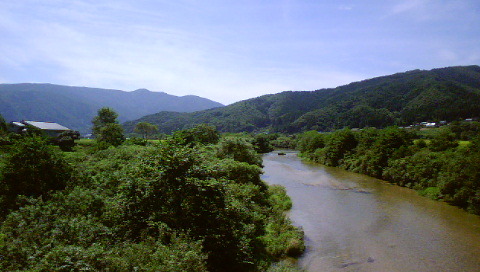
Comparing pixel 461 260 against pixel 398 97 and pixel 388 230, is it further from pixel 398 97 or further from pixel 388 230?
pixel 398 97

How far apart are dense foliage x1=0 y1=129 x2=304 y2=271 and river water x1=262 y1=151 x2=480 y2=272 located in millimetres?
3044

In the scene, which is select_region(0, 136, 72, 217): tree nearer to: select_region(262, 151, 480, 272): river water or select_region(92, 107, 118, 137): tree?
select_region(262, 151, 480, 272): river water

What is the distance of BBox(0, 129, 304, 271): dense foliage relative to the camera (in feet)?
26.4

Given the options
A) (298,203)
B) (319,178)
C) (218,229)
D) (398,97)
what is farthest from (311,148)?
(398,97)

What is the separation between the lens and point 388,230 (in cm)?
2092

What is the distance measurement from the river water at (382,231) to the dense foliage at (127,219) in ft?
9.99

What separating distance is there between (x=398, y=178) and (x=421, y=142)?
7.29m

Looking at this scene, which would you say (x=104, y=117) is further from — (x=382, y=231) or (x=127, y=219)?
(x=382, y=231)

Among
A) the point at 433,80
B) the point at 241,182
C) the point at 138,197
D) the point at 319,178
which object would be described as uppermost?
the point at 433,80

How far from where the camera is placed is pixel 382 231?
20688 millimetres

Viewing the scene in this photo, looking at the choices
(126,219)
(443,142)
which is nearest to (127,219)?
(126,219)

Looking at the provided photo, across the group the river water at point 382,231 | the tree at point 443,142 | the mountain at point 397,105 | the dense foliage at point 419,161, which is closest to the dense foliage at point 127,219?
the river water at point 382,231

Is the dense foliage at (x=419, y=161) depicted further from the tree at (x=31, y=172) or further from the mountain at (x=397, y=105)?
the mountain at (x=397, y=105)

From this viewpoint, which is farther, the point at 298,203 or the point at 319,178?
the point at 319,178
